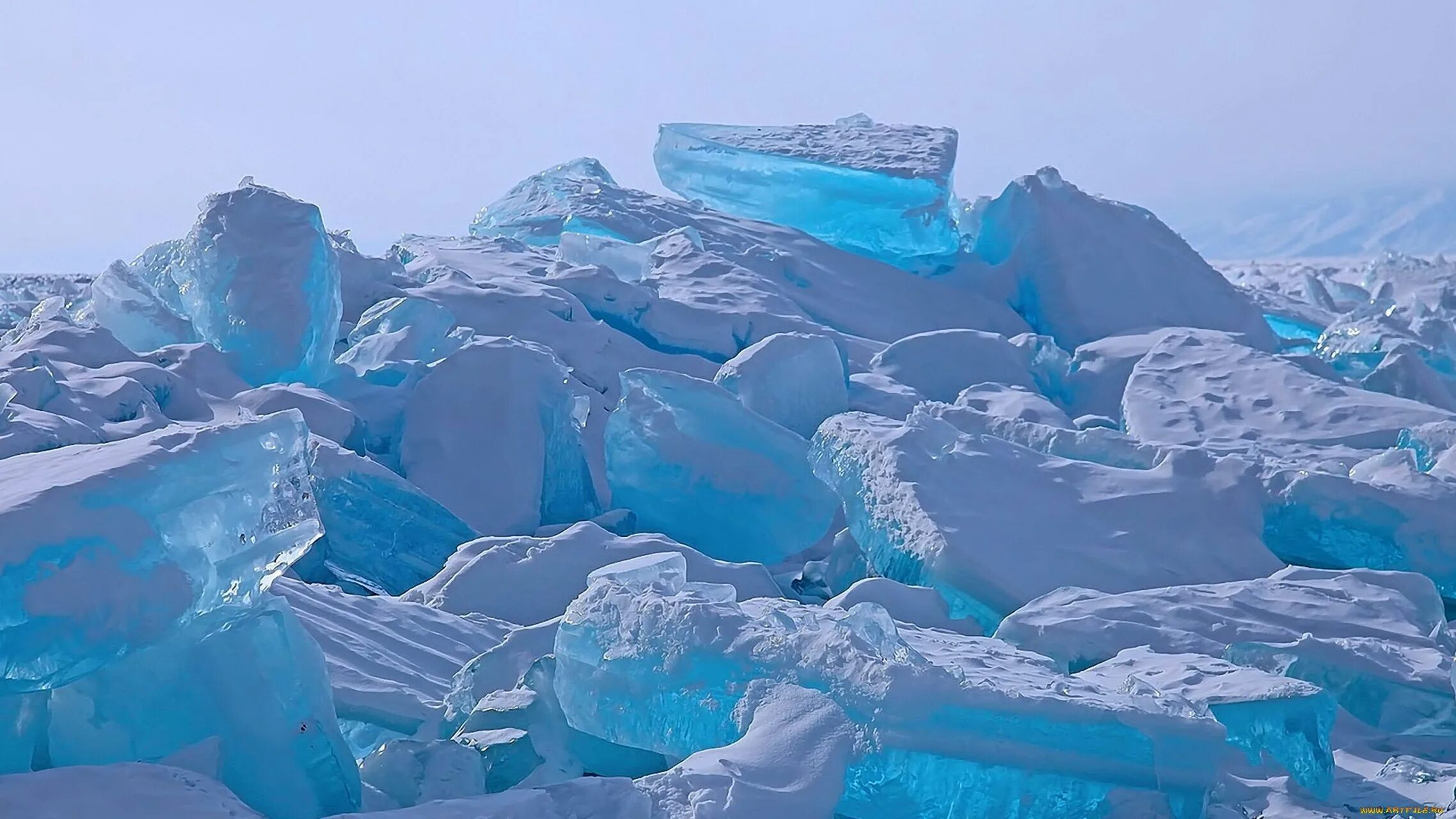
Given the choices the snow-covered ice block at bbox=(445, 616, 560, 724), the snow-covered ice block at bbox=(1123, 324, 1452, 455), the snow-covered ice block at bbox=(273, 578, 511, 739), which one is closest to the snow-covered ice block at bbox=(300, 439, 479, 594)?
the snow-covered ice block at bbox=(273, 578, 511, 739)

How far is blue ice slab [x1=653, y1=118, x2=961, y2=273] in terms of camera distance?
263 inches

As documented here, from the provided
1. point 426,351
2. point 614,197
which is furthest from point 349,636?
point 614,197

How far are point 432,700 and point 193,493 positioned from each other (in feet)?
1.81

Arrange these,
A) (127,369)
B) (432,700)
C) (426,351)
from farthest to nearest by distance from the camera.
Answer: (426,351) → (127,369) → (432,700)

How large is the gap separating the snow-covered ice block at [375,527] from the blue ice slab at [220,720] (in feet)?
4.15

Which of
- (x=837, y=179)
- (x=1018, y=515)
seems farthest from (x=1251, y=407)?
(x=837, y=179)

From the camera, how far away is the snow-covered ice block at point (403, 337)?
434cm

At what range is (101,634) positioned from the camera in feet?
4.87

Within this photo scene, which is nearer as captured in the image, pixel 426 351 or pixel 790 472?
pixel 790 472

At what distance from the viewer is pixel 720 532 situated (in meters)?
3.39

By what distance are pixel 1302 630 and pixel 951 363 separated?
2522mm

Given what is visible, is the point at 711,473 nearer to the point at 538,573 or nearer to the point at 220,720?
the point at 538,573

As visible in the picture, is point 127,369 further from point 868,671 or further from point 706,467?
point 868,671

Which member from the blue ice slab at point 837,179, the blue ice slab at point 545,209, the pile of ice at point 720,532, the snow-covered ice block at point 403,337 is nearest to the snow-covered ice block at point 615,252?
the pile of ice at point 720,532
